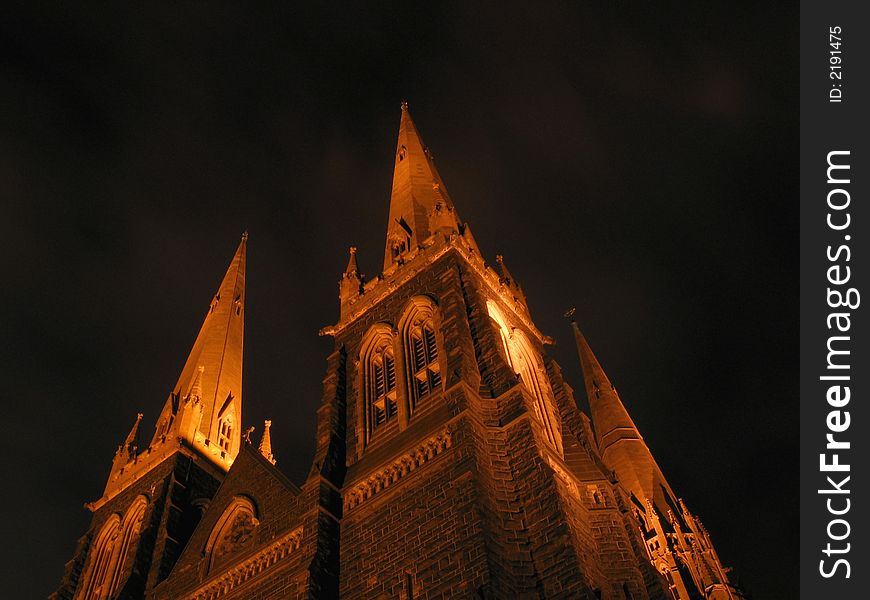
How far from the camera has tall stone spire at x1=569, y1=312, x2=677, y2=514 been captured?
100ft

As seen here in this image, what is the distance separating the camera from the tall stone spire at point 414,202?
27078 mm

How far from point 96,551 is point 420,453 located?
1640 cm

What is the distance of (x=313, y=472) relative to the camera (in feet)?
66.5

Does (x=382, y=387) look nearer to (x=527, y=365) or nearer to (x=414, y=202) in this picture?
(x=527, y=365)

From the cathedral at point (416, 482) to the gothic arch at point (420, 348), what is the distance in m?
0.06

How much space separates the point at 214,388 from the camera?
33688 millimetres

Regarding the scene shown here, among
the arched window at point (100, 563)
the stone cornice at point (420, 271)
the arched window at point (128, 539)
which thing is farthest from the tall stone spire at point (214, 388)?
the stone cornice at point (420, 271)

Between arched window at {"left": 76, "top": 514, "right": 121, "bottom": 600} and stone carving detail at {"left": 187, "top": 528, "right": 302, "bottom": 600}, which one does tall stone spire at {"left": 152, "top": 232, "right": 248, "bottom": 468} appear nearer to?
arched window at {"left": 76, "top": 514, "right": 121, "bottom": 600}

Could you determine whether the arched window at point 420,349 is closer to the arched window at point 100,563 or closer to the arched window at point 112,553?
the arched window at point 112,553

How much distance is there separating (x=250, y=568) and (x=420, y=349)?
735cm

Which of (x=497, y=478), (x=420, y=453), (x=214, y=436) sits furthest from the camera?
(x=214, y=436)

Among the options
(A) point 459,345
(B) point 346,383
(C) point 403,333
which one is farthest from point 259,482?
(A) point 459,345

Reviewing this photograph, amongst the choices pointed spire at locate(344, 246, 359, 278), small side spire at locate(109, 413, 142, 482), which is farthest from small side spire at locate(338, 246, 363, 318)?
small side spire at locate(109, 413, 142, 482)
